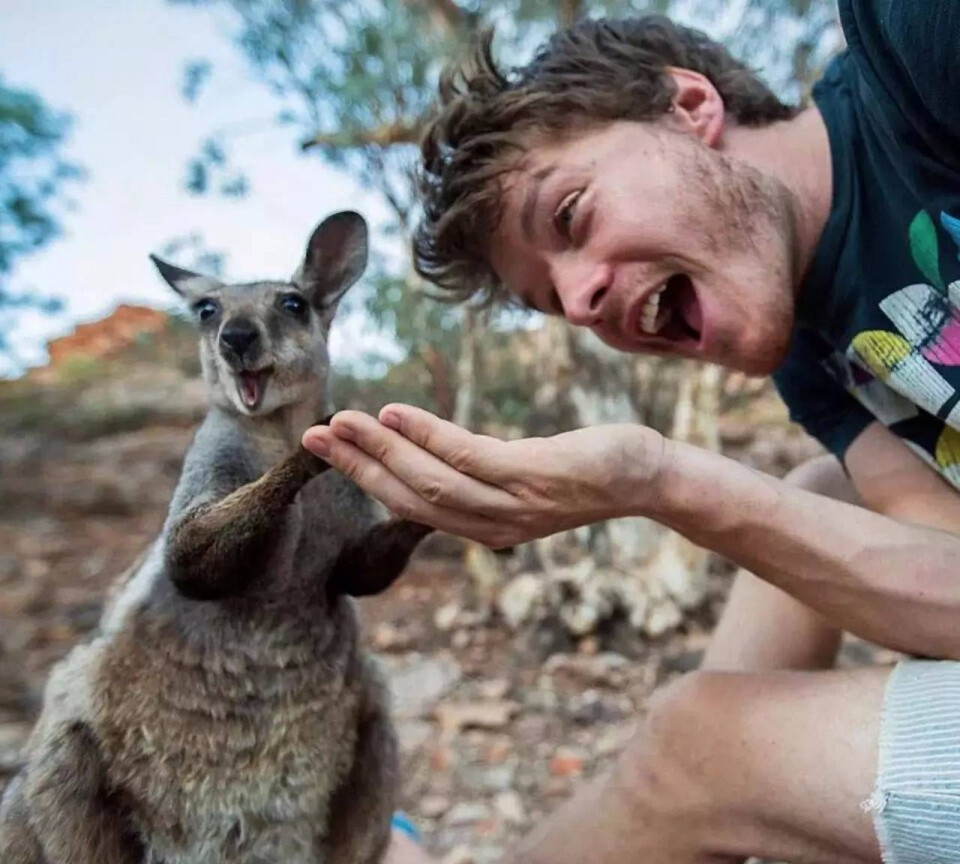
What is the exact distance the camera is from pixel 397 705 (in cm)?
255

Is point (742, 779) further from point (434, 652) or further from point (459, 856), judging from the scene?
point (434, 652)

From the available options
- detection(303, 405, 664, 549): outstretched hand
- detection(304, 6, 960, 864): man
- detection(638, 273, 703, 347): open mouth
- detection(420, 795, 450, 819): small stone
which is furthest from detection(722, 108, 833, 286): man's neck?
detection(420, 795, 450, 819): small stone

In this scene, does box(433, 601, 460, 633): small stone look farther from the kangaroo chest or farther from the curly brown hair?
the kangaroo chest

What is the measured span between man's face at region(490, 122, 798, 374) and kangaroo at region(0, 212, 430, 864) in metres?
0.47

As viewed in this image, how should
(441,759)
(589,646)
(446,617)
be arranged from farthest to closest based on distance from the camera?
(446,617)
(589,646)
(441,759)

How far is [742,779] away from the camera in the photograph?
1.25 meters

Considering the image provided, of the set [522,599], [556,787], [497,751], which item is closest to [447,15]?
[522,599]

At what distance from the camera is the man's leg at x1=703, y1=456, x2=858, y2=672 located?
1.69m

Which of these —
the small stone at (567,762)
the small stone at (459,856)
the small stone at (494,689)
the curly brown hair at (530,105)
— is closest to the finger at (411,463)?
the curly brown hair at (530,105)

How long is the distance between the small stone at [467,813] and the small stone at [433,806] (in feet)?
0.06

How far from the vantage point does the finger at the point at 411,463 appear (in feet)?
3.38

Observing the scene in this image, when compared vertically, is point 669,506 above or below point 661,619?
above

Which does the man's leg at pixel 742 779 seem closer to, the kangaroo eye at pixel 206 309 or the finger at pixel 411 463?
the finger at pixel 411 463

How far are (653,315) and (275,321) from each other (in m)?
0.61
